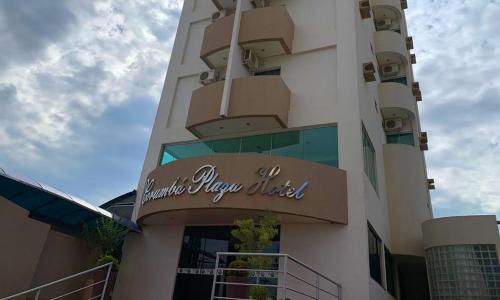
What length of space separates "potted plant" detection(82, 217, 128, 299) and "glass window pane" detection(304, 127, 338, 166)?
20.7ft

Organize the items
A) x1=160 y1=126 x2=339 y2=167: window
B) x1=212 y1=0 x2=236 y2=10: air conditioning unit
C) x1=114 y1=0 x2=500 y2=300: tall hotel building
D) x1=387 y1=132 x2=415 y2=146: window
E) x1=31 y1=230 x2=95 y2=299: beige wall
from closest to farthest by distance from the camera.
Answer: x1=114 y1=0 x2=500 y2=300: tall hotel building → x1=31 y1=230 x2=95 y2=299: beige wall → x1=160 y1=126 x2=339 y2=167: window → x1=212 y1=0 x2=236 y2=10: air conditioning unit → x1=387 y1=132 x2=415 y2=146: window

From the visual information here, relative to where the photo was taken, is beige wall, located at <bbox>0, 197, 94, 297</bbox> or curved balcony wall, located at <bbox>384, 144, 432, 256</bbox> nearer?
beige wall, located at <bbox>0, 197, 94, 297</bbox>

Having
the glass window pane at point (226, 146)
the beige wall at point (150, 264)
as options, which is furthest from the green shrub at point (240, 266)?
the glass window pane at point (226, 146)

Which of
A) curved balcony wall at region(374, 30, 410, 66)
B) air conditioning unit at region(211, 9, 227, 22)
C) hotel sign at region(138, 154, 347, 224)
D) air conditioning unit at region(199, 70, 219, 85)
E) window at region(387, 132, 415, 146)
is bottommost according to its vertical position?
hotel sign at region(138, 154, 347, 224)

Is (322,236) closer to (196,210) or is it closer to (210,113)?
(196,210)

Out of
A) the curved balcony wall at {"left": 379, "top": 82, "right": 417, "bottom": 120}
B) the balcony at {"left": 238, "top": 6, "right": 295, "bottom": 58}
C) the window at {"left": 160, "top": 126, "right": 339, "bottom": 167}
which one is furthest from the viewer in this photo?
the curved balcony wall at {"left": 379, "top": 82, "right": 417, "bottom": 120}

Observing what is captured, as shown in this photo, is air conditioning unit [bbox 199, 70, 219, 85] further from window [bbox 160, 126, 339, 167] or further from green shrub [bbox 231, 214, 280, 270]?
green shrub [bbox 231, 214, 280, 270]

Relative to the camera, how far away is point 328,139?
12.1 metres

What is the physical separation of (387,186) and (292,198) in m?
7.26

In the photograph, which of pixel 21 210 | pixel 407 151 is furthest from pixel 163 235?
pixel 407 151

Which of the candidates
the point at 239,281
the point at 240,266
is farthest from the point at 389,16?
the point at 239,281

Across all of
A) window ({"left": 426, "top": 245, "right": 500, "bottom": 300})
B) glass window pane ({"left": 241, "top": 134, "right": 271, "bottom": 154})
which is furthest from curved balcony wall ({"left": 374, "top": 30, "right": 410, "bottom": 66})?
window ({"left": 426, "top": 245, "right": 500, "bottom": 300})

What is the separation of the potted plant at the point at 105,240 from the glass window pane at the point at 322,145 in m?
6.31

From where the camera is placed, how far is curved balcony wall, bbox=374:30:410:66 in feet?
62.8
